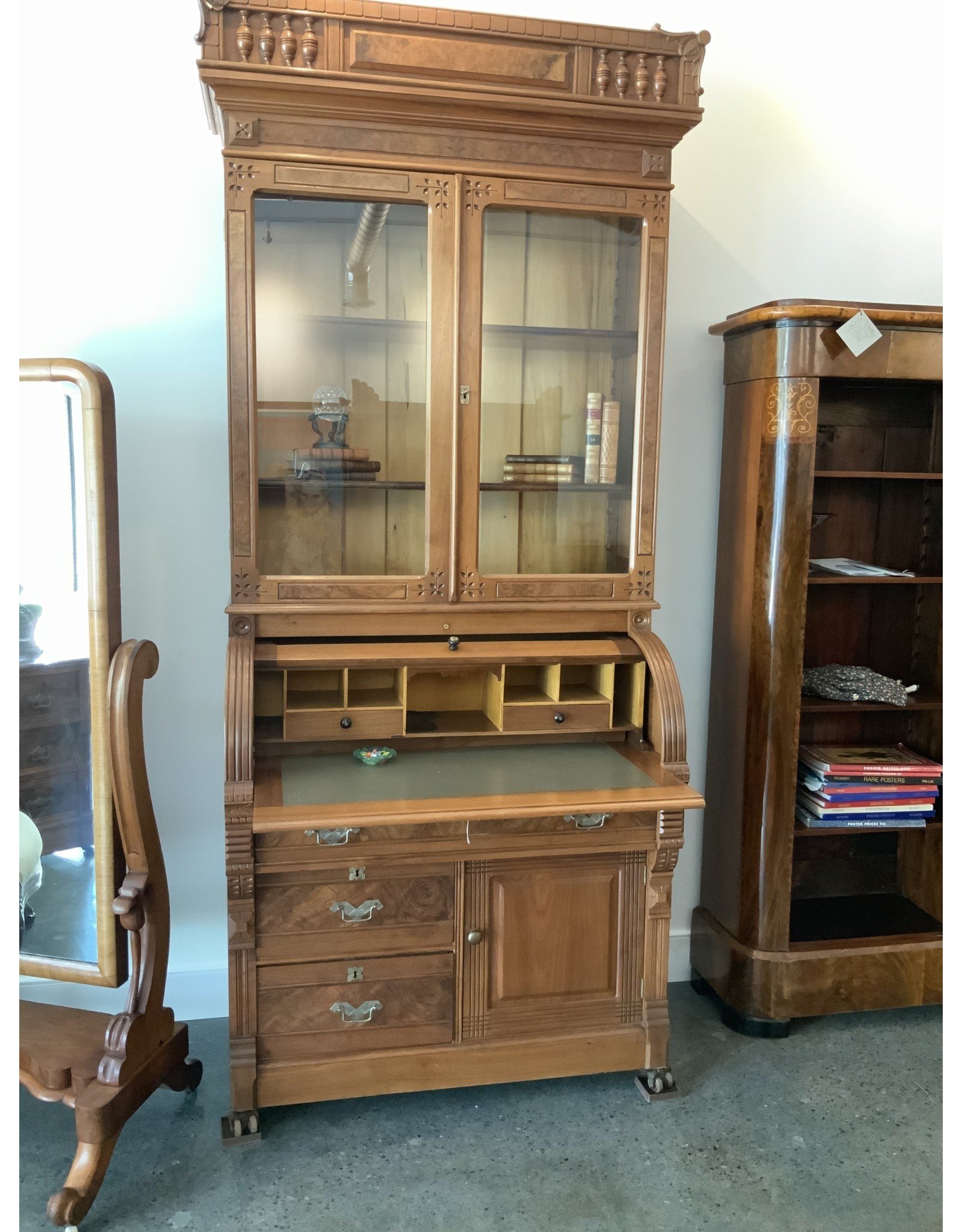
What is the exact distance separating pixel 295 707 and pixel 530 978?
84 cm

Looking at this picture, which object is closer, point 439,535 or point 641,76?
point 641,76

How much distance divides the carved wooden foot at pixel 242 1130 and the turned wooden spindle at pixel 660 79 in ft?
7.91

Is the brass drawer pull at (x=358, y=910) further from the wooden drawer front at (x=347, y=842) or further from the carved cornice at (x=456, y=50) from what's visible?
the carved cornice at (x=456, y=50)

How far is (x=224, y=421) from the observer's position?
96.7 inches

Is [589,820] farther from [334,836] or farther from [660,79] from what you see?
[660,79]

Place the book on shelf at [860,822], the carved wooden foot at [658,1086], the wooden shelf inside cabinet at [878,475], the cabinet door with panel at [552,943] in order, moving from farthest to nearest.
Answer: the book on shelf at [860,822]
the wooden shelf inside cabinet at [878,475]
the carved wooden foot at [658,1086]
the cabinet door with panel at [552,943]

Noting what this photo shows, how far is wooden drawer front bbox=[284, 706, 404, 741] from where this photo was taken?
7.28 feet

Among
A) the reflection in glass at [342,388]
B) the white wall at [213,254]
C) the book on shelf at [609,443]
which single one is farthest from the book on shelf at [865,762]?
the reflection in glass at [342,388]

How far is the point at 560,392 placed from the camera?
90.9 inches

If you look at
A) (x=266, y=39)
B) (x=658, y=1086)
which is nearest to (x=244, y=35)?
(x=266, y=39)

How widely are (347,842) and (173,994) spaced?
0.94 m

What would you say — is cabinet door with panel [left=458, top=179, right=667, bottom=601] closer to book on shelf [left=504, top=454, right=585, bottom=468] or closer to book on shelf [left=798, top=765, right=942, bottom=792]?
book on shelf [left=504, top=454, right=585, bottom=468]

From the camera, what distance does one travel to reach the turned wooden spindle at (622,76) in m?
2.08

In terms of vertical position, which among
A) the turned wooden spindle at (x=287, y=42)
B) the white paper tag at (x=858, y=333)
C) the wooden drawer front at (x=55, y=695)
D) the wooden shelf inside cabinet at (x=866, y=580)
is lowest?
the wooden drawer front at (x=55, y=695)
